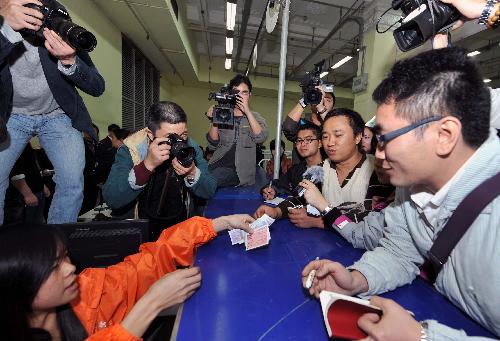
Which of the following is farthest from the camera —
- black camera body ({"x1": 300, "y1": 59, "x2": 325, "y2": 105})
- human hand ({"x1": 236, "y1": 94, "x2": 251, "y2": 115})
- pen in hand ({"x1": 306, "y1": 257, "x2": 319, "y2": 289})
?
human hand ({"x1": 236, "y1": 94, "x2": 251, "y2": 115})

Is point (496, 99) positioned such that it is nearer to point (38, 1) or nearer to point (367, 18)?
point (38, 1)

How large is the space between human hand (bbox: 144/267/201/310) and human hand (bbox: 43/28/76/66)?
44.3 inches

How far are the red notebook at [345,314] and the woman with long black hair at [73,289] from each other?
0.42 m

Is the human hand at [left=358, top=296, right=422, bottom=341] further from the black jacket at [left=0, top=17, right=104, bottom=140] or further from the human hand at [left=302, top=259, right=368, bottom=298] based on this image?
the black jacket at [left=0, top=17, right=104, bottom=140]

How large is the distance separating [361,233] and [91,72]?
154 centimetres

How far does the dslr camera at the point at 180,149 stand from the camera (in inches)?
58.8

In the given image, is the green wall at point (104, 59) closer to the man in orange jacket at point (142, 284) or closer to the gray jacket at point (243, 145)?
the gray jacket at point (243, 145)

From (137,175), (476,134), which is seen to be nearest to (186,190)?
(137,175)

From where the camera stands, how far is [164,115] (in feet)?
5.44

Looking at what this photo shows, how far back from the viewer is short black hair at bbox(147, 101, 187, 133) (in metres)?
→ 1.66

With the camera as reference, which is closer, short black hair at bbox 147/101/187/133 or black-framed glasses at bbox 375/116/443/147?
black-framed glasses at bbox 375/116/443/147

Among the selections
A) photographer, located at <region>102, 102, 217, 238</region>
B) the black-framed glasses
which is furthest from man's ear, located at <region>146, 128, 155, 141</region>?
the black-framed glasses

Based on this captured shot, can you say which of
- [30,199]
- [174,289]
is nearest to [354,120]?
[174,289]

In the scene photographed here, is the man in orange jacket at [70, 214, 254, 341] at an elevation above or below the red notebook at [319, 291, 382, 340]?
below
